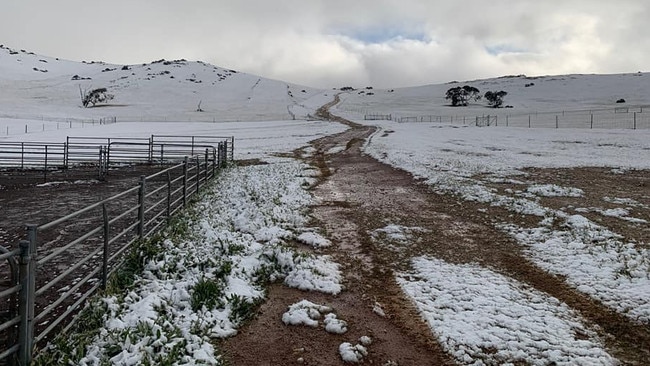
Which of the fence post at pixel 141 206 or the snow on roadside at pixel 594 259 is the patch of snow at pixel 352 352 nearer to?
the snow on roadside at pixel 594 259

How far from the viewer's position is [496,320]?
5.29 meters

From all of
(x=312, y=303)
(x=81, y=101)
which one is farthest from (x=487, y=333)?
(x=81, y=101)

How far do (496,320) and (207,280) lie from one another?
3.55 meters

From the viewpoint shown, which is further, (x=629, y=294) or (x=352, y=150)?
(x=352, y=150)

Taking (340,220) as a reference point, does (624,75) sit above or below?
above

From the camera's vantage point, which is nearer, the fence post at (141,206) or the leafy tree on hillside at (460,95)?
the fence post at (141,206)

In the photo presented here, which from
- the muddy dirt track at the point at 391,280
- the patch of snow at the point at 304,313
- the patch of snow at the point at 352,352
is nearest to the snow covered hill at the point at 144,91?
the muddy dirt track at the point at 391,280

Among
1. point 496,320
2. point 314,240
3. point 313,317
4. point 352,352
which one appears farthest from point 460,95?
point 352,352

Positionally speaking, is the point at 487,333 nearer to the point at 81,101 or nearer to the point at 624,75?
the point at 81,101

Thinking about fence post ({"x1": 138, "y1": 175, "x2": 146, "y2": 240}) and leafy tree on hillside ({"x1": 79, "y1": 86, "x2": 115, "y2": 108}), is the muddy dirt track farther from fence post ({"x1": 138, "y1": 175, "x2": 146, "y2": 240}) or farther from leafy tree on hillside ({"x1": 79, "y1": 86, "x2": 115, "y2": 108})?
leafy tree on hillside ({"x1": 79, "y1": 86, "x2": 115, "y2": 108})

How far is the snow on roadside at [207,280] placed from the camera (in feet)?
14.5

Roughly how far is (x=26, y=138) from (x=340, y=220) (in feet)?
113

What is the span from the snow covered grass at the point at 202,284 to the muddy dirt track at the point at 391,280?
302mm

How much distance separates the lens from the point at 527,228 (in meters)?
9.41
